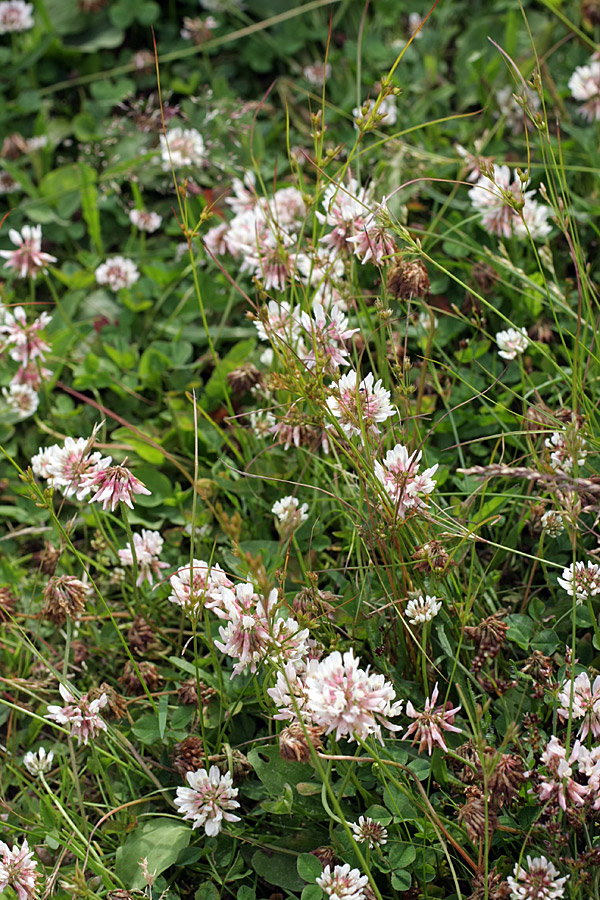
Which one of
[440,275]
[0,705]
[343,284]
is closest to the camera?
[343,284]

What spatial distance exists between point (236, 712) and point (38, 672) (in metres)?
0.48

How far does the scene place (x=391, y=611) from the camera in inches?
61.6

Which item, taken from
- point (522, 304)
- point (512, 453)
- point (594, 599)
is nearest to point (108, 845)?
point (594, 599)

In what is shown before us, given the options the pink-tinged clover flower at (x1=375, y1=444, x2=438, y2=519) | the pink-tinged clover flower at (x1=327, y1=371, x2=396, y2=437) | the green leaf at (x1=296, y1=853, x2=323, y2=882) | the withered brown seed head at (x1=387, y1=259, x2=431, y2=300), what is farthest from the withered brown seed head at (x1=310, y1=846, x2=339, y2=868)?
the withered brown seed head at (x1=387, y1=259, x2=431, y2=300)

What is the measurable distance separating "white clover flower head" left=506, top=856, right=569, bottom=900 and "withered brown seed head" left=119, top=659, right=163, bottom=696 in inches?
29.0

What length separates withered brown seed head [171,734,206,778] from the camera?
5.05 ft

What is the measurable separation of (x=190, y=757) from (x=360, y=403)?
2.25 feet

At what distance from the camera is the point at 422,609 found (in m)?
1.43

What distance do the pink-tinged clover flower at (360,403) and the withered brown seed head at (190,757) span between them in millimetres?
604

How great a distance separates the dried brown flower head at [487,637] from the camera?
1504 mm

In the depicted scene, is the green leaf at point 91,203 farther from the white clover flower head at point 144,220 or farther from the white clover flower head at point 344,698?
the white clover flower head at point 344,698

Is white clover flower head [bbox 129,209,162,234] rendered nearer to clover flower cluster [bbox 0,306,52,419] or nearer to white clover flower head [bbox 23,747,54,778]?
clover flower cluster [bbox 0,306,52,419]

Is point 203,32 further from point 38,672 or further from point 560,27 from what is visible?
point 38,672

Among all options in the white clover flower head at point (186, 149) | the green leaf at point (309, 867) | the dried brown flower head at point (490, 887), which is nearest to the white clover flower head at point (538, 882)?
the dried brown flower head at point (490, 887)
